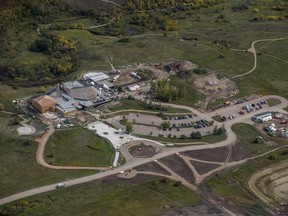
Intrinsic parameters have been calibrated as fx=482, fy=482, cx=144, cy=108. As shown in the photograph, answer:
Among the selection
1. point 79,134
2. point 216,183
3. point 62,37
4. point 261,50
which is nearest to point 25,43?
point 62,37

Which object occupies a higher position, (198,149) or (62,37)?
(62,37)

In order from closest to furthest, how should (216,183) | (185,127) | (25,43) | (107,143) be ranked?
(216,183) → (107,143) → (185,127) → (25,43)

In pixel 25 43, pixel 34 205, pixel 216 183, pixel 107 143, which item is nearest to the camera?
pixel 34 205

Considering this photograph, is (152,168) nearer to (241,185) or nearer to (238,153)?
(241,185)

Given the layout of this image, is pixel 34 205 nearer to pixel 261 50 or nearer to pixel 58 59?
pixel 58 59

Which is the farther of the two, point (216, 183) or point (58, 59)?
point (58, 59)

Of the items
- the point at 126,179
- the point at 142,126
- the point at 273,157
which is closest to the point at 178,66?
the point at 142,126
